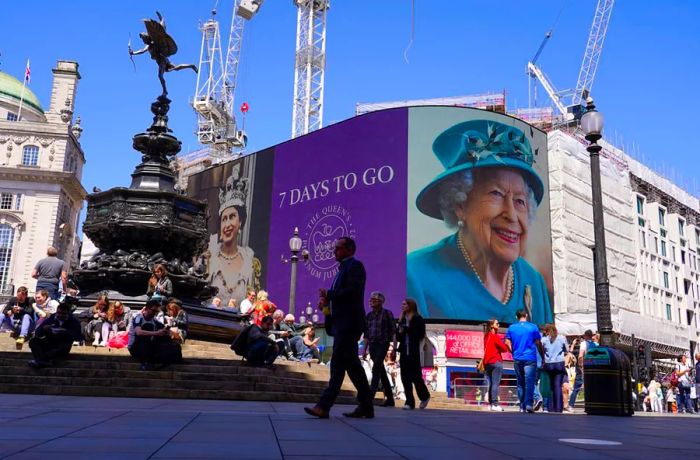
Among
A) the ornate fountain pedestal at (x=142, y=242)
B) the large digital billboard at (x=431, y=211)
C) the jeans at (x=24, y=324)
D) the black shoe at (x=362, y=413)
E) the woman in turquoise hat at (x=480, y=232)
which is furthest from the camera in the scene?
the large digital billboard at (x=431, y=211)

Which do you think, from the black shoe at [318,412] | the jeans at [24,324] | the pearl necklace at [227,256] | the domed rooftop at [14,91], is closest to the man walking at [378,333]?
the black shoe at [318,412]

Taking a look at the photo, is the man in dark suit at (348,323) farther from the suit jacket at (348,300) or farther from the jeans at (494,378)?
the jeans at (494,378)

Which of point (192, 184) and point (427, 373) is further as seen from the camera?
point (192, 184)

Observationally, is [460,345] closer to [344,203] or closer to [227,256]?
[344,203]

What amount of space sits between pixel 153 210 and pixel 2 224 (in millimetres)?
55273

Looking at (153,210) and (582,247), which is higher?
(582,247)

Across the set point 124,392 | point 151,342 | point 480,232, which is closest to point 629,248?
point 480,232

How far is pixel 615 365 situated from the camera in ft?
32.3

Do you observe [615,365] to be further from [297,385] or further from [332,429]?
[332,429]

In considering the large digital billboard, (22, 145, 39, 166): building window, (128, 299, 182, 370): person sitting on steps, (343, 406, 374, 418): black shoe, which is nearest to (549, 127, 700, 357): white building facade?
the large digital billboard

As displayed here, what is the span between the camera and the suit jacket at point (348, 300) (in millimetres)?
6469

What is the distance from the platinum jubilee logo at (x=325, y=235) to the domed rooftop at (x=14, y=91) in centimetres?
4317

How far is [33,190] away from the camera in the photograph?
208 ft

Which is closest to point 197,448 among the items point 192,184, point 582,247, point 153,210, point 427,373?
point 153,210
